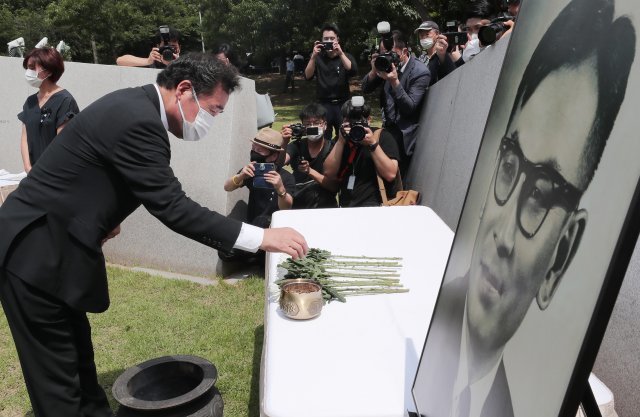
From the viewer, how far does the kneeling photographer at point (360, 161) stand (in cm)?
382

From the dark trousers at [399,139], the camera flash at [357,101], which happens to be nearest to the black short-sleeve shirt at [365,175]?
the camera flash at [357,101]

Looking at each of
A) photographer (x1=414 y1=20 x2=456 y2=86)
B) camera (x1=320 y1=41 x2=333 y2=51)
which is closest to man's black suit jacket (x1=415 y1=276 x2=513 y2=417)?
photographer (x1=414 y1=20 x2=456 y2=86)

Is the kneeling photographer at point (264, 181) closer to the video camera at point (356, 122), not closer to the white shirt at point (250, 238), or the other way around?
the video camera at point (356, 122)

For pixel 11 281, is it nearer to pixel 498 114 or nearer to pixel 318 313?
pixel 318 313

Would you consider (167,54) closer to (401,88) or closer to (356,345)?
(401,88)

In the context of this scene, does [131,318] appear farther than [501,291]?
Yes

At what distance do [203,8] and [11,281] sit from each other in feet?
81.4

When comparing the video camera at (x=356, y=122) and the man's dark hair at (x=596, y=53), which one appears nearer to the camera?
the man's dark hair at (x=596, y=53)

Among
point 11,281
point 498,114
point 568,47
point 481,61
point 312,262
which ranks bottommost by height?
point 11,281

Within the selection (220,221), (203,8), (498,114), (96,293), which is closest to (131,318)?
(96,293)

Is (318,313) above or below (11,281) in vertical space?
above

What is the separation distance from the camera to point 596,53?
29.4 inches

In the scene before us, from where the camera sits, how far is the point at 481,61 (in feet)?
10.7

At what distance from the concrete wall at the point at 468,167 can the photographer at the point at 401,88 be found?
10cm
